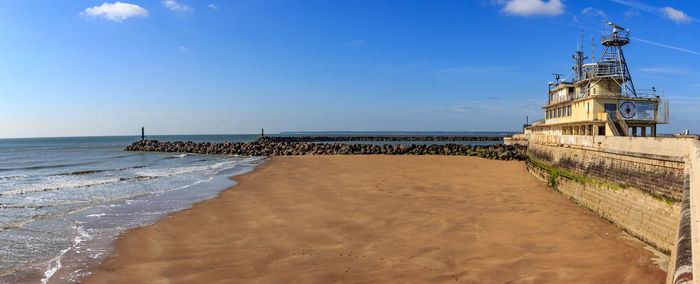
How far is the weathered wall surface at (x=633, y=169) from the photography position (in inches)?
348

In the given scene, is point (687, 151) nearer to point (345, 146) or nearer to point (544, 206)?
point (544, 206)

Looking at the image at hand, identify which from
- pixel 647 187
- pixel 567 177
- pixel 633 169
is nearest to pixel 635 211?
pixel 647 187

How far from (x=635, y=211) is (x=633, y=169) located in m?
1.31

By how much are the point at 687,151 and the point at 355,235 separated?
8166mm

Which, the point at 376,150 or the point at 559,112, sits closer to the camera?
the point at 559,112

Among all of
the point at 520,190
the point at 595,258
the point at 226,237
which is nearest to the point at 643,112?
the point at 520,190

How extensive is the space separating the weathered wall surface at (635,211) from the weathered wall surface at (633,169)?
0.24m

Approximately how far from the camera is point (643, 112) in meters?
20.0

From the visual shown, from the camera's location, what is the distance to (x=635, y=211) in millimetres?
10102

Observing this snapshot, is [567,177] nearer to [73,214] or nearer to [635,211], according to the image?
[635,211]

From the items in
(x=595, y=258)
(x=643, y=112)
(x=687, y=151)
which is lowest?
(x=595, y=258)

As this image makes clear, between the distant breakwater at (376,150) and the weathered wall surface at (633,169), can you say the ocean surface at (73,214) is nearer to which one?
the weathered wall surface at (633,169)

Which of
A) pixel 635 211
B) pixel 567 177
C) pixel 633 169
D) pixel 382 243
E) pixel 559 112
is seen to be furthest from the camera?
pixel 559 112

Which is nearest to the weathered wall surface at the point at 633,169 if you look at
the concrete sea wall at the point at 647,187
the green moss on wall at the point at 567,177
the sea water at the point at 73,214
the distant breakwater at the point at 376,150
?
the concrete sea wall at the point at 647,187
